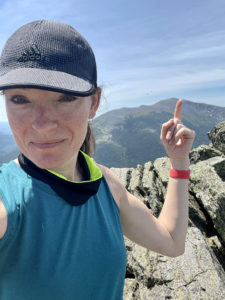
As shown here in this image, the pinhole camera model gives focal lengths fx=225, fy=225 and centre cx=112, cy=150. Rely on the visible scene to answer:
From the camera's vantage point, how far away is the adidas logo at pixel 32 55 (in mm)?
2268

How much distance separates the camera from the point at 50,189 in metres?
2.54

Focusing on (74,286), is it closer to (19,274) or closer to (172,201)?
(19,274)

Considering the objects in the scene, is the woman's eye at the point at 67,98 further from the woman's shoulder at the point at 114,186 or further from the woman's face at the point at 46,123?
the woman's shoulder at the point at 114,186

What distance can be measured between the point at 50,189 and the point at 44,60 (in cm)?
138

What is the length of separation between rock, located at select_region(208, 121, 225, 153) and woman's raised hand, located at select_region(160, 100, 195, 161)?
32.3 meters

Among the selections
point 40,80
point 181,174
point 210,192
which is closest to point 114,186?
point 181,174

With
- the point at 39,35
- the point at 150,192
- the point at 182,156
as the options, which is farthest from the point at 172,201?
the point at 150,192

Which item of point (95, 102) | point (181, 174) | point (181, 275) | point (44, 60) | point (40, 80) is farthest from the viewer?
point (181, 275)

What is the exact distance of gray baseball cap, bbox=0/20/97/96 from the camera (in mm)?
2201

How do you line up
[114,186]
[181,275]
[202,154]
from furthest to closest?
[202,154], [181,275], [114,186]

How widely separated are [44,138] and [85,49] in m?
1.12

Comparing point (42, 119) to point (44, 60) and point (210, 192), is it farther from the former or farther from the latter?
point (210, 192)

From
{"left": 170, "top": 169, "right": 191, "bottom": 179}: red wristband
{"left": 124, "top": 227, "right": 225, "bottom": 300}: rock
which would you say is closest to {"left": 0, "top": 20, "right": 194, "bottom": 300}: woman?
{"left": 170, "top": 169, "right": 191, "bottom": 179}: red wristband

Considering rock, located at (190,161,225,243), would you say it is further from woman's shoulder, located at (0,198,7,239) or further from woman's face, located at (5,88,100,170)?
woman's shoulder, located at (0,198,7,239)
